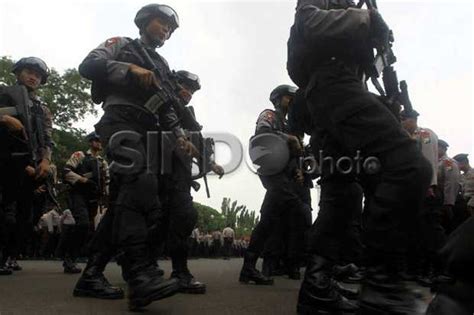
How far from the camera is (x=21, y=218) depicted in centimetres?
650

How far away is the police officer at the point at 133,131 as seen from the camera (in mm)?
3330

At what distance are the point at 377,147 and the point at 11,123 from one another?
4175mm

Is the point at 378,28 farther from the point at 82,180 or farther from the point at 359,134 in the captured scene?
the point at 82,180

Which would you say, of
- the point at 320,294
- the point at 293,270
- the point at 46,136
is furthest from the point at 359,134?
the point at 46,136

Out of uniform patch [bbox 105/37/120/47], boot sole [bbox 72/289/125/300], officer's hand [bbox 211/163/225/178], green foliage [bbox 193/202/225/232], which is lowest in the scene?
boot sole [bbox 72/289/125/300]

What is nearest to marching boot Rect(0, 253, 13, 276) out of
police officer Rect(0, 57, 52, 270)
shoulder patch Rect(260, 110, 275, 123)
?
police officer Rect(0, 57, 52, 270)

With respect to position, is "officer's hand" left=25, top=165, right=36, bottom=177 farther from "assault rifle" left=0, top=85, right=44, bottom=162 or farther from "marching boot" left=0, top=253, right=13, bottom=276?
"marching boot" left=0, top=253, right=13, bottom=276

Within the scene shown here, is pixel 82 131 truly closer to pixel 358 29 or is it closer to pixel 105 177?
pixel 105 177

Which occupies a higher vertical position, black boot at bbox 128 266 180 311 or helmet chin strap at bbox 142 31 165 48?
helmet chin strap at bbox 142 31 165 48

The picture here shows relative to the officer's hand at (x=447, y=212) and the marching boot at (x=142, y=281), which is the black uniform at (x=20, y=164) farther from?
the officer's hand at (x=447, y=212)

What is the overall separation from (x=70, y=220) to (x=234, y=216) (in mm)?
67472

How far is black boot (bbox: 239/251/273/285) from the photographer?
18.7 ft

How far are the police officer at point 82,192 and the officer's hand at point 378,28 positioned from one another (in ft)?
15.9

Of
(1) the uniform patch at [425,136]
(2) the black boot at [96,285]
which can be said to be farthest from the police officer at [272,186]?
(2) the black boot at [96,285]
